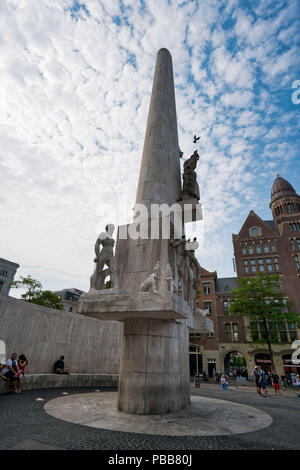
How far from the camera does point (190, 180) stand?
1274 cm

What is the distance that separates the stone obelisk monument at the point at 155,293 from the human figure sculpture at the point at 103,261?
2.1 inches

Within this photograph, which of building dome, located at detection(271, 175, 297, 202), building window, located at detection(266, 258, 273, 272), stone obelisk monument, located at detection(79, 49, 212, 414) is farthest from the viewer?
building dome, located at detection(271, 175, 297, 202)

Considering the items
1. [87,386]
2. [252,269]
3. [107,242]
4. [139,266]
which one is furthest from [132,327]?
[252,269]

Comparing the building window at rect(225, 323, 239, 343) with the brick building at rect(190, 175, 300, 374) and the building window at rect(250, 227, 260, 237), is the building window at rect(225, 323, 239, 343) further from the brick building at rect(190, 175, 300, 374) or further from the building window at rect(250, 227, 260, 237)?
the building window at rect(250, 227, 260, 237)

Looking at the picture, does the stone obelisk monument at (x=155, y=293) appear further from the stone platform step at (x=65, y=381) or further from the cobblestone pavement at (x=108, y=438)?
the stone platform step at (x=65, y=381)

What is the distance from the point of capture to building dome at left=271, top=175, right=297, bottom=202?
176 feet

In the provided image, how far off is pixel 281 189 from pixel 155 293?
5671 centimetres

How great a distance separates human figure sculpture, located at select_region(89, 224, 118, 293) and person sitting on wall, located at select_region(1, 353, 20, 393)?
4952mm

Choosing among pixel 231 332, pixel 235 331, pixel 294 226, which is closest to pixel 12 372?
pixel 231 332

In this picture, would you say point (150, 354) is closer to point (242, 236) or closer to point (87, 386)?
point (87, 386)

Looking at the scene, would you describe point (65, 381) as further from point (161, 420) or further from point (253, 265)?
point (253, 265)

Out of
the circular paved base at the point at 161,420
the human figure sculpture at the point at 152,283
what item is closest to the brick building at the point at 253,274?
the circular paved base at the point at 161,420

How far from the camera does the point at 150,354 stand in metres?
8.01

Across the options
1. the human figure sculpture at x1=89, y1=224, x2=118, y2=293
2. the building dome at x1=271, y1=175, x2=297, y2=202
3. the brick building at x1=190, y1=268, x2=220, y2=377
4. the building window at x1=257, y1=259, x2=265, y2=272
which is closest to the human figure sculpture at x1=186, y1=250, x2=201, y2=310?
the human figure sculpture at x1=89, y1=224, x2=118, y2=293
